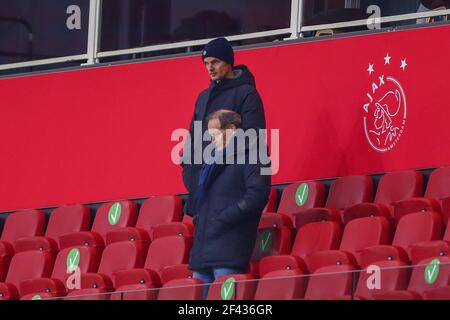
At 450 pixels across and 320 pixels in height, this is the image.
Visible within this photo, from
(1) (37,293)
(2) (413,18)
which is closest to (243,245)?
(1) (37,293)

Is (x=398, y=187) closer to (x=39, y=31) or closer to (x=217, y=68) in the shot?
(x=217, y=68)

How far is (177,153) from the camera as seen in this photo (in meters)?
8.88

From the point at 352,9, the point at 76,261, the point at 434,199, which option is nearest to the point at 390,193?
the point at 434,199

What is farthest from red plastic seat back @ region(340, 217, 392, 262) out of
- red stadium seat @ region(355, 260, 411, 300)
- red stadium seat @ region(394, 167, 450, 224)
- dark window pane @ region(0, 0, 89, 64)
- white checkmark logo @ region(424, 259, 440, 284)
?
dark window pane @ region(0, 0, 89, 64)

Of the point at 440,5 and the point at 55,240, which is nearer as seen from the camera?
the point at 440,5

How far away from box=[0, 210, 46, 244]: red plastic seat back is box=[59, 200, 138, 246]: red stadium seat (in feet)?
1.36

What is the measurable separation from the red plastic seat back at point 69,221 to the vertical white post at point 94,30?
1.13 metres

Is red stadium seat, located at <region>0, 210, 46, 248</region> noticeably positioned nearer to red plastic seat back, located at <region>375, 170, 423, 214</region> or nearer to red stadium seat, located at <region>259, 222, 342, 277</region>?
red stadium seat, located at <region>259, 222, 342, 277</region>

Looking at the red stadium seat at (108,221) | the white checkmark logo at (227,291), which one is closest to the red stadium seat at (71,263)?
the red stadium seat at (108,221)

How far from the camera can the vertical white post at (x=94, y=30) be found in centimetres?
956

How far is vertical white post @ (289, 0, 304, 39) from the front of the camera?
8.55 meters

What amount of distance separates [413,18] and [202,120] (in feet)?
5.03

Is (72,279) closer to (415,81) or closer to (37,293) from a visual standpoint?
(37,293)
